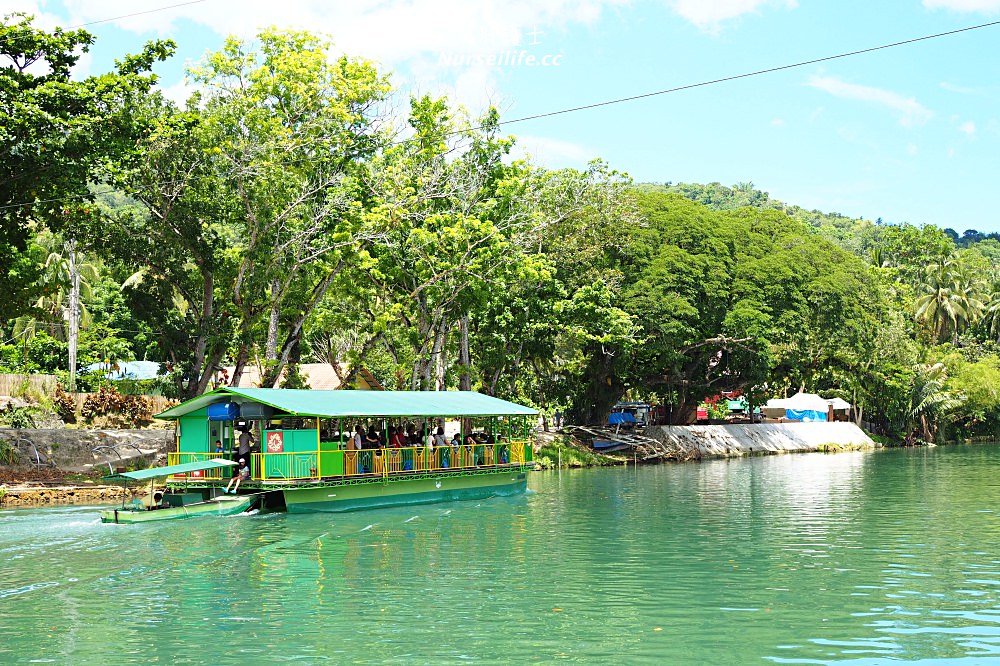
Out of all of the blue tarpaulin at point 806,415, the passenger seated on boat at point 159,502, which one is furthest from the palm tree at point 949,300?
the passenger seated on boat at point 159,502

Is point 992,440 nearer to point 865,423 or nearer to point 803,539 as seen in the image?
point 865,423

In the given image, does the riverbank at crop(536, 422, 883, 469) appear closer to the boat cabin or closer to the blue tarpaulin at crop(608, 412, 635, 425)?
the blue tarpaulin at crop(608, 412, 635, 425)

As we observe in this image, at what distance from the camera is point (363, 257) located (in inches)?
1457

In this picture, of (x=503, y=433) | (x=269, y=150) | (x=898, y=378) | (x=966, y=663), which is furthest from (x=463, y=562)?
(x=898, y=378)

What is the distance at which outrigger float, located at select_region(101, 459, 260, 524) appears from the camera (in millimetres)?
22594

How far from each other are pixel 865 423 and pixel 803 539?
5998 centimetres

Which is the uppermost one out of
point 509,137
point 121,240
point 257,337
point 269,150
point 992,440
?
point 509,137

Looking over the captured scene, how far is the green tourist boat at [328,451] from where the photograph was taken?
25.9 metres

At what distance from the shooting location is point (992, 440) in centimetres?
7919

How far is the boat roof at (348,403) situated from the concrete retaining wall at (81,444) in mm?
6503

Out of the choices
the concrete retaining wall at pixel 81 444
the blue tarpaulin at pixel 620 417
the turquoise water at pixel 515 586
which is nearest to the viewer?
the turquoise water at pixel 515 586

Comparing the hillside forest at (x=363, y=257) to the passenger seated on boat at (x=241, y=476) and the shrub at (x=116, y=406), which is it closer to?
the shrub at (x=116, y=406)

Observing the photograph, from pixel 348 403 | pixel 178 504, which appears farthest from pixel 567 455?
pixel 178 504

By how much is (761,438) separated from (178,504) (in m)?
43.4
